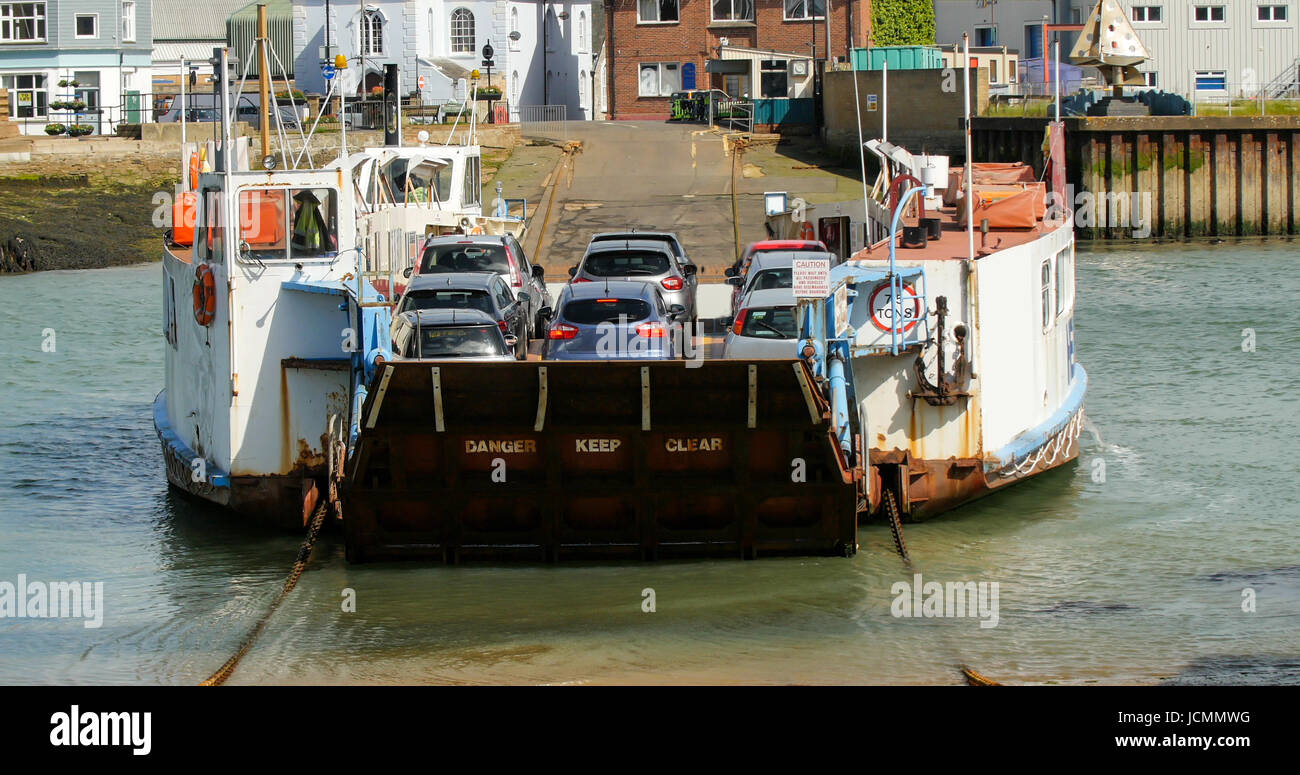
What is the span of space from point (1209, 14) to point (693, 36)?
2109 centimetres

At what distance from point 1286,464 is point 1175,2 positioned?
1821 inches

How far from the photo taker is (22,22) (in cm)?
6875

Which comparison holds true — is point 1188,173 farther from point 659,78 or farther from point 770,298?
point 770,298

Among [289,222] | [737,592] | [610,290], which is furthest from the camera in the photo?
[610,290]

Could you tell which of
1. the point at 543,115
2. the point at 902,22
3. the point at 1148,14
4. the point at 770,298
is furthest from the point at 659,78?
the point at 770,298

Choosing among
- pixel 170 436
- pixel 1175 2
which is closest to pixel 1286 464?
pixel 170 436

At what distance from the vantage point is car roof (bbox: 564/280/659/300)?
17688 mm

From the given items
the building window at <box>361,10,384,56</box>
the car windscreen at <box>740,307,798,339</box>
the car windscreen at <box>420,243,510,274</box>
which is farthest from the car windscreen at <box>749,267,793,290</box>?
the building window at <box>361,10,384,56</box>

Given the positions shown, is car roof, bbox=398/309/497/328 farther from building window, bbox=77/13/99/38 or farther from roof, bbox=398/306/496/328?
building window, bbox=77/13/99/38

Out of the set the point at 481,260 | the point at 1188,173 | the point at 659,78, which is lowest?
the point at 481,260

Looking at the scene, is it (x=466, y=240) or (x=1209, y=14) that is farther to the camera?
(x=1209, y=14)

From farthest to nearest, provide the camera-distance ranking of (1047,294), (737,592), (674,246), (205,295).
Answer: (674,246)
(1047,294)
(205,295)
(737,592)

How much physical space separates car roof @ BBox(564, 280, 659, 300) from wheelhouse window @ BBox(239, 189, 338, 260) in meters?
2.69
